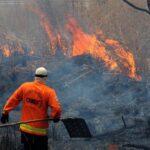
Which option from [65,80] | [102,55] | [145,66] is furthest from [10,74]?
[145,66]

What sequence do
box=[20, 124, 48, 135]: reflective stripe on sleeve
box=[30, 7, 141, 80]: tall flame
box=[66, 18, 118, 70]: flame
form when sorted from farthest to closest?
1. box=[30, 7, 141, 80]: tall flame
2. box=[66, 18, 118, 70]: flame
3. box=[20, 124, 48, 135]: reflective stripe on sleeve

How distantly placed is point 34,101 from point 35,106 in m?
0.10

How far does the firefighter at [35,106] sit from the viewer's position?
7.73m

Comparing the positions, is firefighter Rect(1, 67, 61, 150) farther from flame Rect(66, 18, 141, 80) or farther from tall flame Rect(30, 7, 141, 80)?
flame Rect(66, 18, 141, 80)

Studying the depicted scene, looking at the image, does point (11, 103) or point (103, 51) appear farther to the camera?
point (103, 51)

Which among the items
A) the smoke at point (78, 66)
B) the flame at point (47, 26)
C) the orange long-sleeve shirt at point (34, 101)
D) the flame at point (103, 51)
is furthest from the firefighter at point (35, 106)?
the flame at point (47, 26)

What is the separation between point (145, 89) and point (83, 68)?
3179mm

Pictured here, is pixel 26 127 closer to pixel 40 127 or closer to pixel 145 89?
pixel 40 127

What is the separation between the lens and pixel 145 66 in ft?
74.8

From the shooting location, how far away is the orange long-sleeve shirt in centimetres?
772

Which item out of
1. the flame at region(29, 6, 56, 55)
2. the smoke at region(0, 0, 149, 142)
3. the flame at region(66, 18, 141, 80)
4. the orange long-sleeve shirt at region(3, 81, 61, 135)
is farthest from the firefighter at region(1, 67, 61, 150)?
the flame at region(29, 6, 56, 55)

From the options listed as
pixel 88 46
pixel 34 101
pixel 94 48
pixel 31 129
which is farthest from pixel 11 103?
pixel 88 46

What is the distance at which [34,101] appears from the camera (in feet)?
25.7

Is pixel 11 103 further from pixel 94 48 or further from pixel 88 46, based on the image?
pixel 88 46
